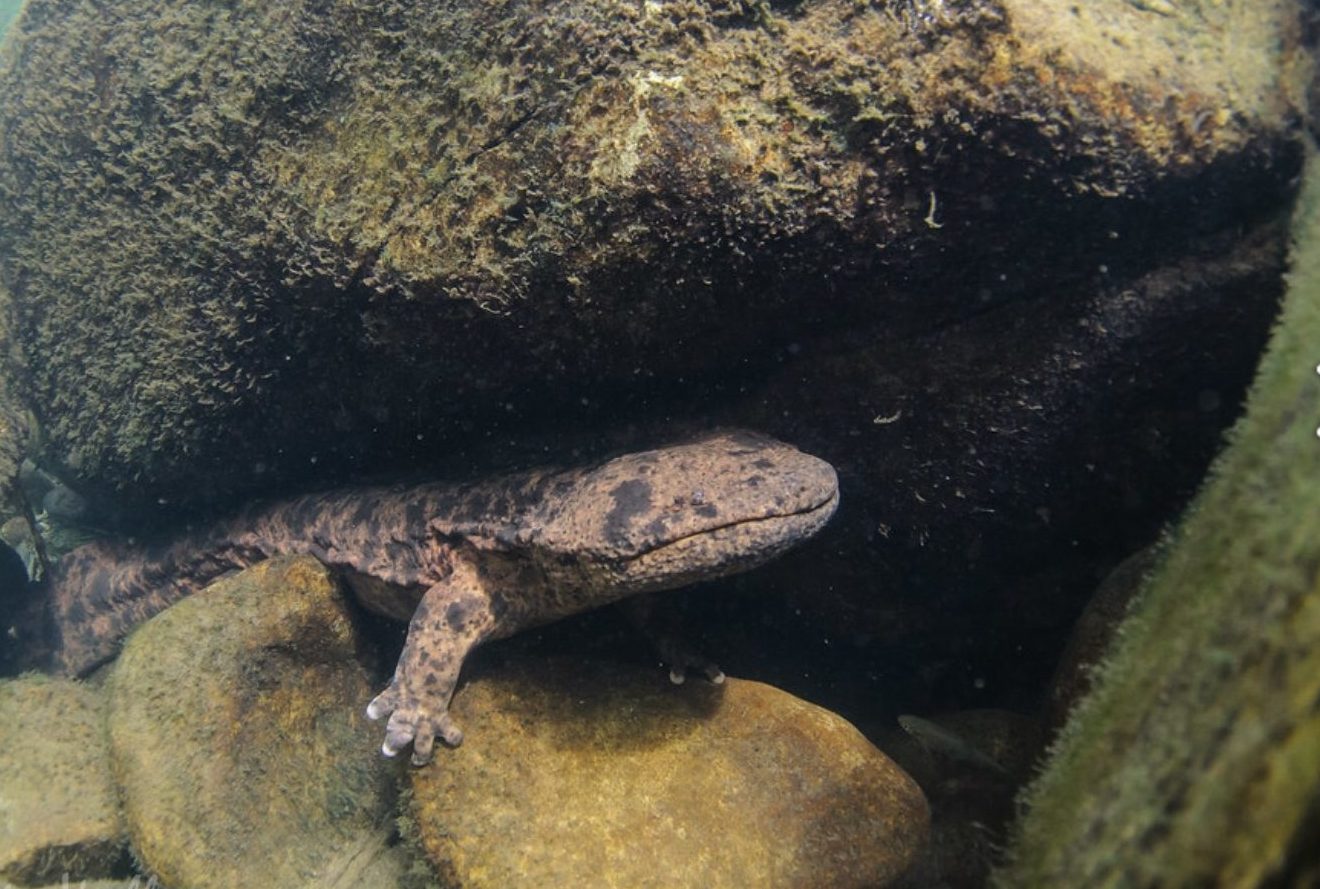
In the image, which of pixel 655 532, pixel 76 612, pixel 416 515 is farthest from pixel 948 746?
pixel 76 612

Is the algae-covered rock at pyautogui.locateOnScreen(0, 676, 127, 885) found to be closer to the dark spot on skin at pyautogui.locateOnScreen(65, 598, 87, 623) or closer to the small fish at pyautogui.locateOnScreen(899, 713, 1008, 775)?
the dark spot on skin at pyautogui.locateOnScreen(65, 598, 87, 623)

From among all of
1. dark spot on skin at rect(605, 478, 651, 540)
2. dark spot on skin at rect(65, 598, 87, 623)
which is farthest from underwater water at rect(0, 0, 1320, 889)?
dark spot on skin at rect(65, 598, 87, 623)

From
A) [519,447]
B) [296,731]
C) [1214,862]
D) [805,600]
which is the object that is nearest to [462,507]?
[519,447]

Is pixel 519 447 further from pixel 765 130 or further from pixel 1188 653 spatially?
pixel 1188 653

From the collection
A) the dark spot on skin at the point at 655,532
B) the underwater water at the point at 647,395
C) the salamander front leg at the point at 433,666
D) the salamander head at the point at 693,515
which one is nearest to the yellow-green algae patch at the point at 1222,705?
the underwater water at the point at 647,395

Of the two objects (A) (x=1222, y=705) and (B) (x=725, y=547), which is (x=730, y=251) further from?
(A) (x=1222, y=705)
